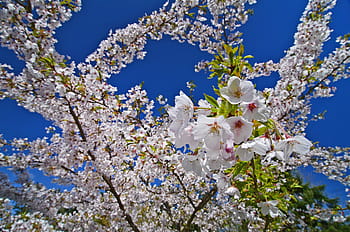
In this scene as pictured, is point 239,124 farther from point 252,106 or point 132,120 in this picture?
point 132,120

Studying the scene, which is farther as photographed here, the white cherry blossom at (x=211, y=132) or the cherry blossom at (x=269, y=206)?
the cherry blossom at (x=269, y=206)

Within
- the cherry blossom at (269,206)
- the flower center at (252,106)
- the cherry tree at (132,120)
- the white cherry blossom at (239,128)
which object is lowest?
A: the cherry blossom at (269,206)

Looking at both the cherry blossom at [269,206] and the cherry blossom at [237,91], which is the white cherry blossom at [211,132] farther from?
the cherry blossom at [269,206]

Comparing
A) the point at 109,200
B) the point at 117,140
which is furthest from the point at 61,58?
the point at 109,200

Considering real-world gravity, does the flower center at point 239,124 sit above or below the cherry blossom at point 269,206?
above

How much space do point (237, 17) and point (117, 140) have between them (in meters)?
3.86

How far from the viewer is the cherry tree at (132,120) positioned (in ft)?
3.04

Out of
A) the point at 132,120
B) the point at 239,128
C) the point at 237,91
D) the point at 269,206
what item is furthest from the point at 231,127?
the point at 132,120

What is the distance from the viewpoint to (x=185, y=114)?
33.3 inches

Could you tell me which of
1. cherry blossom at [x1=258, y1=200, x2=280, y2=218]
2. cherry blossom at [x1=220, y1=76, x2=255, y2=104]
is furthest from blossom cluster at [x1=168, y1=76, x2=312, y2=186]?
cherry blossom at [x1=258, y1=200, x2=280, y2=218]

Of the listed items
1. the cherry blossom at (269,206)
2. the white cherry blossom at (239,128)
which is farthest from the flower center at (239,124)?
the cherry blossom at (269,206)

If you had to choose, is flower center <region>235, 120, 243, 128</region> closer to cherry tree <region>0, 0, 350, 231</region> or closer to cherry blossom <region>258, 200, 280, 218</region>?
cherry tree <region>0, 0, 350, 231</region>

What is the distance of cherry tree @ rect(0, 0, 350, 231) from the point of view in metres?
0.93

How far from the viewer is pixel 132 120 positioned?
114 inches
